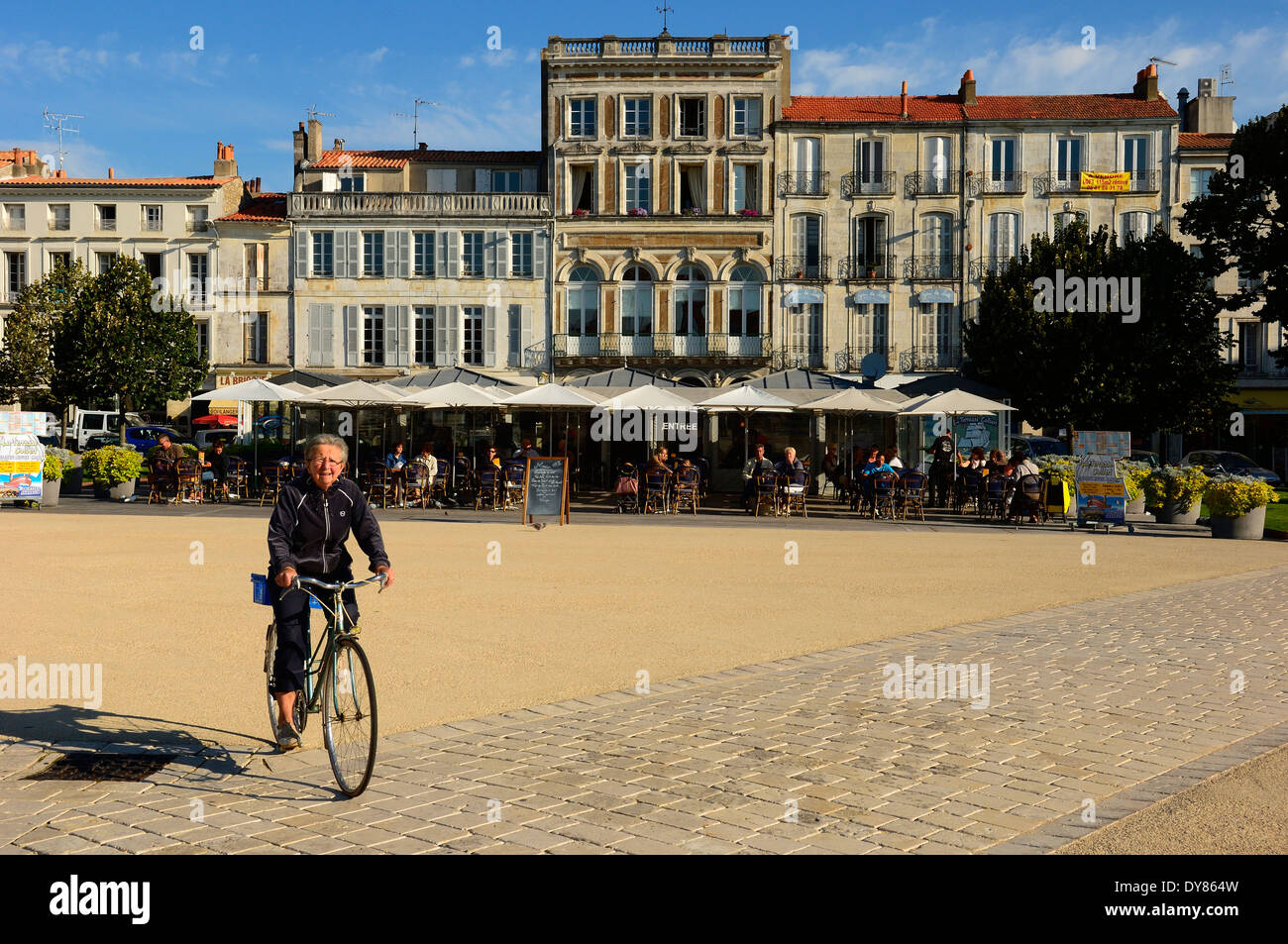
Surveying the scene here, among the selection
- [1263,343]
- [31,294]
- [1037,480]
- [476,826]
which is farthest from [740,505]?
[31,294]

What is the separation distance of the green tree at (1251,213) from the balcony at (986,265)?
6221 millimetres

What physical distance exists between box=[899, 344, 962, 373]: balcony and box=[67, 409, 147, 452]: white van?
3030 centimetres

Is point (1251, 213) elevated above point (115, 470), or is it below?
above

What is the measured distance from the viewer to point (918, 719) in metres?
6.77

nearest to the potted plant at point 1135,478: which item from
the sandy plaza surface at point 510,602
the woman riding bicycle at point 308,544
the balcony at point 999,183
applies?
the sandy plaza surface at point 510,602

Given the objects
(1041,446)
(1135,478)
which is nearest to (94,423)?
(1041,446)

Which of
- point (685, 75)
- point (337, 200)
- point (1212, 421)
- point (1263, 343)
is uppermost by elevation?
point (685, 75)

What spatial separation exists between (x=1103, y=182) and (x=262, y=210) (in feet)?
107

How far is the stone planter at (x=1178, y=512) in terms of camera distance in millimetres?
23078

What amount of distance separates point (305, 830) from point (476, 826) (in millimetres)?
674

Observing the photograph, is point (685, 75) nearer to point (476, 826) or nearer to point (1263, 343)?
point (1263, 343)

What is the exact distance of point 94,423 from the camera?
159ft

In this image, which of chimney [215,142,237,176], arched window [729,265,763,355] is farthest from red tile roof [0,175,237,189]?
arched window [729,265,763,355]

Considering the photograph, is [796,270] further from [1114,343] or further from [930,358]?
[1114,343]
